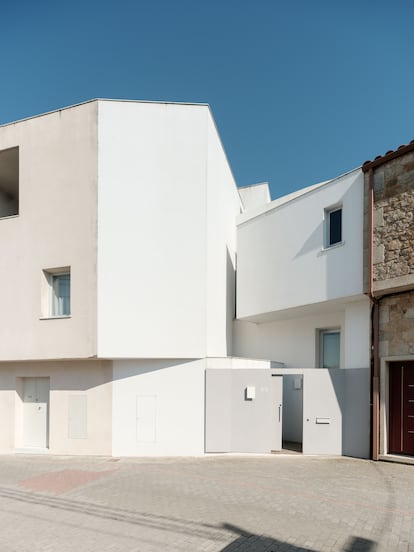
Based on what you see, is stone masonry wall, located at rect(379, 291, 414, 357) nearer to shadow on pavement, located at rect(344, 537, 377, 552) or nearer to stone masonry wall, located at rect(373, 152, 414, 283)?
A: stone masonry wall, located at rect(373, 152, 414, 283)

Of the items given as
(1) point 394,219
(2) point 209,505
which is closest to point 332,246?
(1) point 394,219

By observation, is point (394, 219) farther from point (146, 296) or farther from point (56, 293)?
point (56, 293)

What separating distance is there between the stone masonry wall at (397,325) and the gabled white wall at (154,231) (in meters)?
4.72

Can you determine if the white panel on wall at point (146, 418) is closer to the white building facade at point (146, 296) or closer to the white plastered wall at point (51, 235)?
the white building facade at point (146, 296)

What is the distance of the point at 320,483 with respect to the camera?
9.44 m

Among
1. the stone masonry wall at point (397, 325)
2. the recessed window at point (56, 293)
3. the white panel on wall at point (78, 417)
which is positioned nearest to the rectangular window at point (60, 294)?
the recessed window at point (56, 293)

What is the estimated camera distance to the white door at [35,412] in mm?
13938

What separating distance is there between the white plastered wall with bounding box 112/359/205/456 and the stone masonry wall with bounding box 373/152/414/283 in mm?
5577

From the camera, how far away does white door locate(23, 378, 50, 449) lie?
13938mm

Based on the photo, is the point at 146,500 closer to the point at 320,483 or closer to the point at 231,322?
the point at 320,483

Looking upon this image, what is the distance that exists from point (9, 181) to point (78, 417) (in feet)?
29.0

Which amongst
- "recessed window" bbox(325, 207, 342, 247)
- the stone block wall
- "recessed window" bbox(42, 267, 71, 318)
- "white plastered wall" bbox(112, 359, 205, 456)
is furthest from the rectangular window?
the stone block wall

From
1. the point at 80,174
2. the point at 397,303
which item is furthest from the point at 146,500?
the point at 80,174

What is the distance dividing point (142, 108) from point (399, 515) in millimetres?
11647
